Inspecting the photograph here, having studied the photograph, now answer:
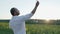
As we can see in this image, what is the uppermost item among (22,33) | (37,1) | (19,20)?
(37,1)

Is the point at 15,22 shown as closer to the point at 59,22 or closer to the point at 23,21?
the point at 23,21

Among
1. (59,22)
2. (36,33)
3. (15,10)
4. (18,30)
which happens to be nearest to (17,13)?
(15,10)

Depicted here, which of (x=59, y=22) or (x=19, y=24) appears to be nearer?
(x=19, y=24)

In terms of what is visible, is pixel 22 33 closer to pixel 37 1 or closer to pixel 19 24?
pixel 19 24

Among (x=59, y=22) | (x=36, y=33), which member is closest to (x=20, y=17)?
(x=36, y=33)

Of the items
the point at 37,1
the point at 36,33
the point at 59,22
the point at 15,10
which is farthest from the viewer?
the point at 59,22

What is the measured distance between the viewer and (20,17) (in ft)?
11.6

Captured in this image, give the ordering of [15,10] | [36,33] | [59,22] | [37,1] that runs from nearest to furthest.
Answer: [37,1], [15,10], [36,33], [59,22]

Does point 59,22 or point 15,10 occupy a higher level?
point 15,10

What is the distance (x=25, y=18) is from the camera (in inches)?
137

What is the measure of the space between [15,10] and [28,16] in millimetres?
320

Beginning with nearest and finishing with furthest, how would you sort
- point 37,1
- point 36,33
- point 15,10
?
point 37,1 → point 15,10 → point 36,33

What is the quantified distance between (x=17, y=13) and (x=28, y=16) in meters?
0.26

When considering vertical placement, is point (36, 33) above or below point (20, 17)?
below
